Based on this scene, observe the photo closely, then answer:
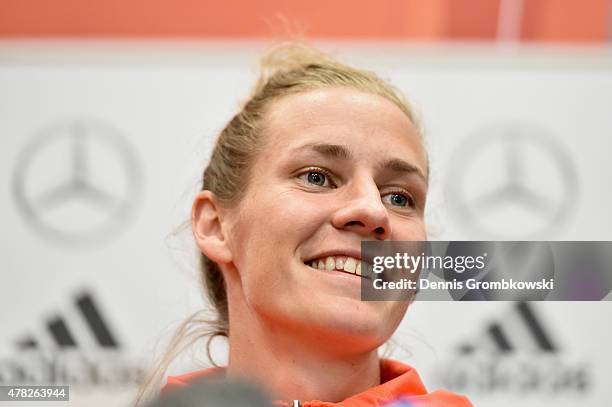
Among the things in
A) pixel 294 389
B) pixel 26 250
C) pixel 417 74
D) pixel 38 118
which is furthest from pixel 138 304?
pixel 294 389

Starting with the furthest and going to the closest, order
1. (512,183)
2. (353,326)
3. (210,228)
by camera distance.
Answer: (512,183)
(210,228)
(353,326)

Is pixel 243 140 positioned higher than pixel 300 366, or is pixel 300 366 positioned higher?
pixel 243 140

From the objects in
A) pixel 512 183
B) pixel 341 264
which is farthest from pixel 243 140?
pixel 512 183

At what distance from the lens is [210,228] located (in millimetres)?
1199

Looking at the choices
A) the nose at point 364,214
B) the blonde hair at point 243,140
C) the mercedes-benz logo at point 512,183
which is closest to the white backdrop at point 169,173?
the mercedes-benz logo at point 512,183

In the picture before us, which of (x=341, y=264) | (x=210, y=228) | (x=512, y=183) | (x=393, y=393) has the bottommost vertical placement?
(x=393, y=393)

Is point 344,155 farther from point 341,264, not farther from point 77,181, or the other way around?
point 77,181

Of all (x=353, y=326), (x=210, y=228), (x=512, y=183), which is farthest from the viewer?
(x=512, y=183)

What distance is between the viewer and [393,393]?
1069 millimetres

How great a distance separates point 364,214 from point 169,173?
0.91 metres

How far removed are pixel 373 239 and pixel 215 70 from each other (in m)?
0.97

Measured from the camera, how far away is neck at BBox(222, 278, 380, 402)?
1063 millimetres

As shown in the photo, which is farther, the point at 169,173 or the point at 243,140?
the point at 169,173

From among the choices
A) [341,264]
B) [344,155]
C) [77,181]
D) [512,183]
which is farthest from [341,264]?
[77,181]
